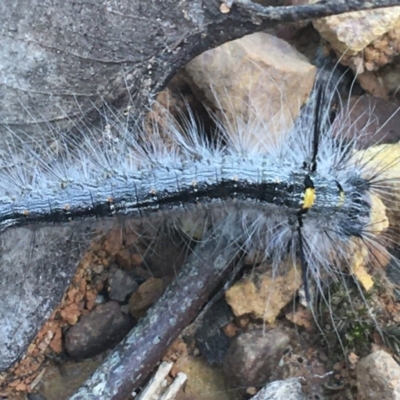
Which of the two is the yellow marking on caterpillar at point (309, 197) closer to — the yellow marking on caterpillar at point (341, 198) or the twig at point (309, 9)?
the yellow marking on caterpillar at point (341, 198)

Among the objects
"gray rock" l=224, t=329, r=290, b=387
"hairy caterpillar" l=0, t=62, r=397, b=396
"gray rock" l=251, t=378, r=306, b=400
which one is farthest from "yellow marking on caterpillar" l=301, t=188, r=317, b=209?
"gray rock" l=251, t=378, r=306, b=400

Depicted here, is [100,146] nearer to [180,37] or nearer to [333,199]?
[180,37]

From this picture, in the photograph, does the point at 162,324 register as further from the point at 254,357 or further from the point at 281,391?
the point at 281,391

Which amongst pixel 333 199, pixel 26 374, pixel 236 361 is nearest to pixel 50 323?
pixel 26 374

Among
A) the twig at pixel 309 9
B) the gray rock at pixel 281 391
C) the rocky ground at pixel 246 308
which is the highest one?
the twig at pixel 309 9

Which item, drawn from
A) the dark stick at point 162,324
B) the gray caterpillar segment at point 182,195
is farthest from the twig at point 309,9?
the dark stick at point 162,324

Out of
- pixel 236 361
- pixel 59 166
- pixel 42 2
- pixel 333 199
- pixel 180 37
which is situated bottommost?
pixel 236 361
